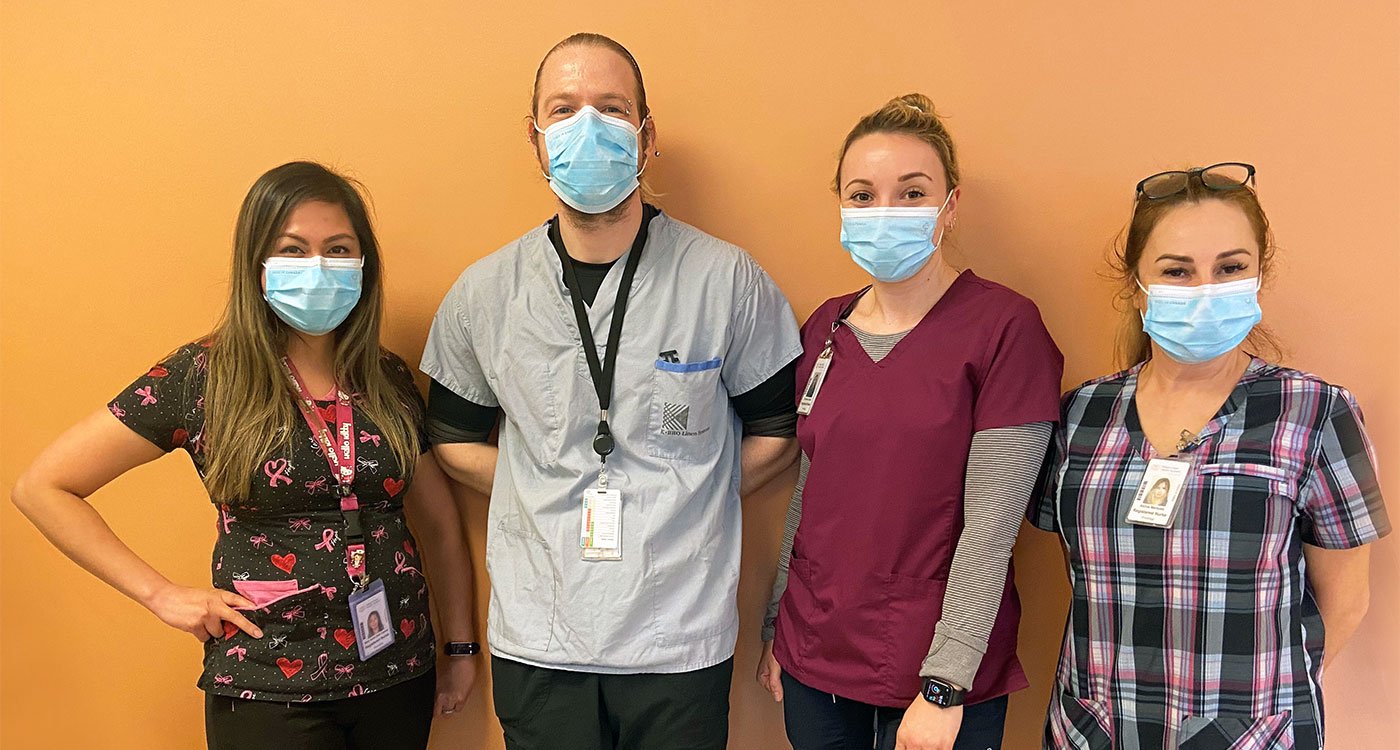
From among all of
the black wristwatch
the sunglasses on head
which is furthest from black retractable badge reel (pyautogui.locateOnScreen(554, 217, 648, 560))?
the sunglasses on head

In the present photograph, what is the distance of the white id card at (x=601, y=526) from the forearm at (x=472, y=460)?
32 cm

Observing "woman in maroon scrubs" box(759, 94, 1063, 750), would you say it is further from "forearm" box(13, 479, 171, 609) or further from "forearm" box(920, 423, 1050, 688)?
"forearm" box(13, 479, 171, 609)

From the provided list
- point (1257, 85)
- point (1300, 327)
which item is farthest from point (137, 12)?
point (1300, 327)

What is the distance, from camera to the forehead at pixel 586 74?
1642mm

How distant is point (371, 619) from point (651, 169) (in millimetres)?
1117

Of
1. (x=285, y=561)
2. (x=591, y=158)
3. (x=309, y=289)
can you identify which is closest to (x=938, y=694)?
(x=591, y=158)

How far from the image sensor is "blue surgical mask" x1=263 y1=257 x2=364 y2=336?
1662 mm

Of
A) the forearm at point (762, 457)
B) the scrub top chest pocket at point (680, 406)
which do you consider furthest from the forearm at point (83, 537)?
the forearm at point (762, 457)

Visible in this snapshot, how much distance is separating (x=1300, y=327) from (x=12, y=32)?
2.96 meters

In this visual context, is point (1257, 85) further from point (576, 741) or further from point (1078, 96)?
point (576, 741)

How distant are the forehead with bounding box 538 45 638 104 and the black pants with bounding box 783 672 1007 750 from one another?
118cm

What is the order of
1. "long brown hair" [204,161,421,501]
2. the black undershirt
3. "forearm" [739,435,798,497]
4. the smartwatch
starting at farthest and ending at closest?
the smartwatch, "forearm" [739,435,798,497], the black undershirt, "long brown hair" [204,161,421,501]

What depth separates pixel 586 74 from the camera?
1.65 metres

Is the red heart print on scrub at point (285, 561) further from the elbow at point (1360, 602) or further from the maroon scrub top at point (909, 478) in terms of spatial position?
the elbow at point (1360, 602)
